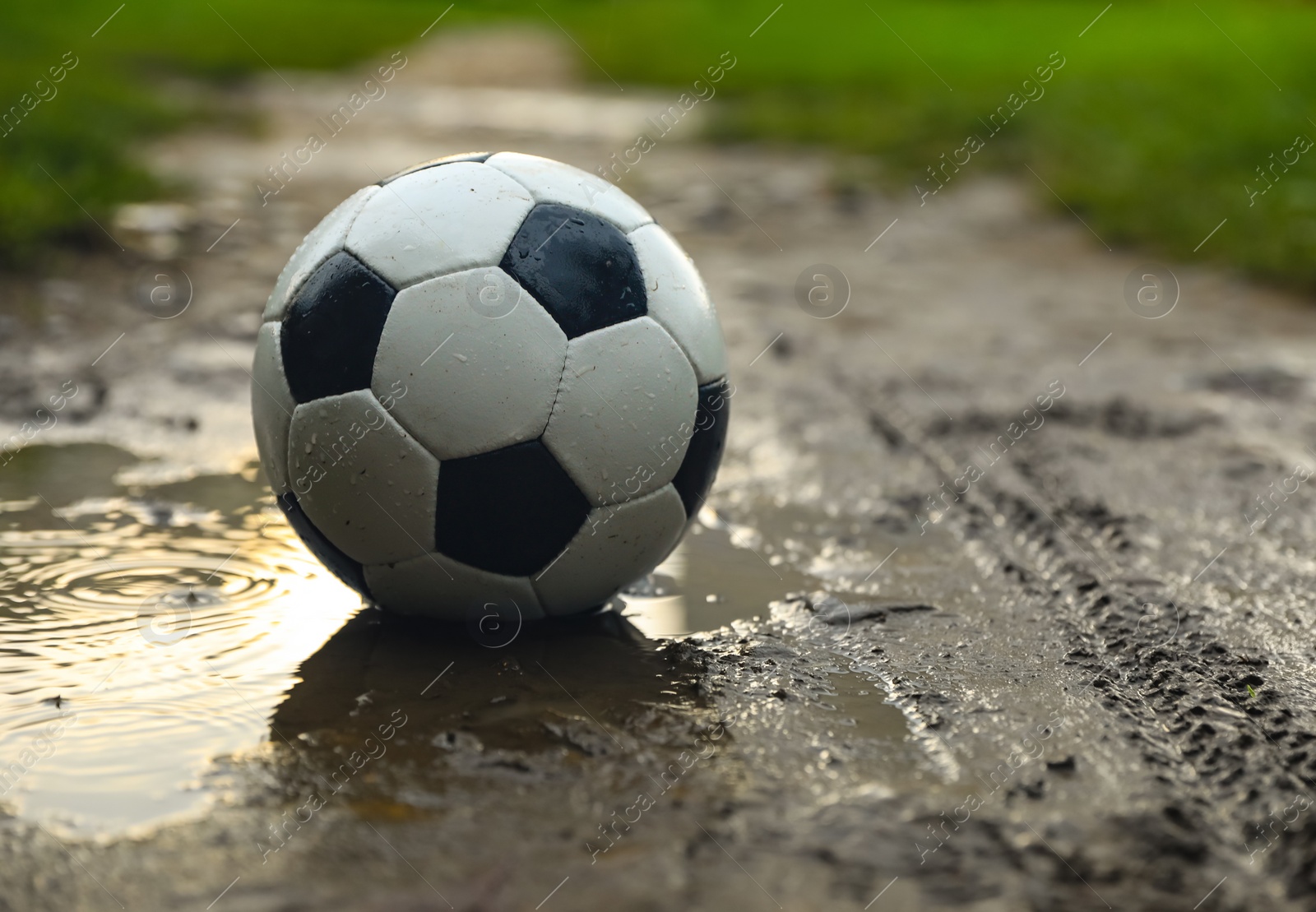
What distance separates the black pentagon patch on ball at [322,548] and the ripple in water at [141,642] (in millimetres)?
127

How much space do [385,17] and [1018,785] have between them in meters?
27.0

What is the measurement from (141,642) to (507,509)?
90 cm

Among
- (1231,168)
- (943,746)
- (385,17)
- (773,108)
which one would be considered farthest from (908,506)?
(385,17)

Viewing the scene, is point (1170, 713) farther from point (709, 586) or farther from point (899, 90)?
point (899, 90)

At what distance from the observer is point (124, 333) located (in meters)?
5.54

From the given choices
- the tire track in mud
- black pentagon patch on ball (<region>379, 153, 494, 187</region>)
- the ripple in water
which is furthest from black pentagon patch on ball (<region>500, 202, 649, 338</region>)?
the tire track in mud

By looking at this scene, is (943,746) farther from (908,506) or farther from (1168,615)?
(908,506)

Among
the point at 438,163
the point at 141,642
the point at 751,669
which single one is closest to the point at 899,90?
the point at 438,163

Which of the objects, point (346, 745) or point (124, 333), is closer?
point (346, 745)

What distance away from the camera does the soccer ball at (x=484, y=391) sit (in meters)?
2.72

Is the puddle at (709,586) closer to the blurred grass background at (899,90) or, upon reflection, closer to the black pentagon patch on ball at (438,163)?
the black pentagon patch on ball at (438,163)

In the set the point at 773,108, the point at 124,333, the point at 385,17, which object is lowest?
the point at 385,17

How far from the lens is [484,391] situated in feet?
8.86

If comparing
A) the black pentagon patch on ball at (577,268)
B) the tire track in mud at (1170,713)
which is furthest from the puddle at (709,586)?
the black pentagon patch on ball at (577,268)
